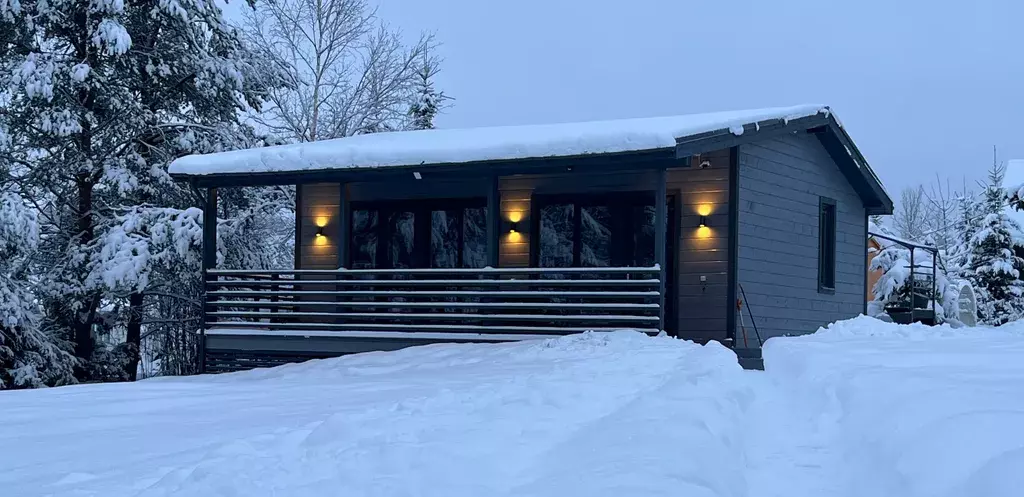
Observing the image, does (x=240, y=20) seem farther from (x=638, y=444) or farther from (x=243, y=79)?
(x=638, y=444)

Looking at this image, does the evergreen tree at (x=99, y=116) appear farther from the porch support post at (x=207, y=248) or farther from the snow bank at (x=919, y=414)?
the snow bank at (x=919, y=414)

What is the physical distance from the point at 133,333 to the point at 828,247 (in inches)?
470

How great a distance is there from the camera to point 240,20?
75.2ft

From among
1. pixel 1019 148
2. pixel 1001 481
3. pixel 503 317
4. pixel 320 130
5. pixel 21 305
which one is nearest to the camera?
pixel 1001 481

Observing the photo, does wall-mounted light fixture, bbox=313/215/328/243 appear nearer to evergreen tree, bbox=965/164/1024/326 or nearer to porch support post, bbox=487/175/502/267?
porch support post, bbox=487/175/502/267

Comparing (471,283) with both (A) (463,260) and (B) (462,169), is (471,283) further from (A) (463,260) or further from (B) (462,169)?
(A) (463,260)

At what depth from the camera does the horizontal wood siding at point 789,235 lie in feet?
38.9

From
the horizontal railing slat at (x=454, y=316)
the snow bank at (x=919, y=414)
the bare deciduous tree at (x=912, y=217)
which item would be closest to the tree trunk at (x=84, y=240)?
the horizontal railing slat at (x=454, y=316)

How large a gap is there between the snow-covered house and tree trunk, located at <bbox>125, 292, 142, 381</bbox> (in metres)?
4.18

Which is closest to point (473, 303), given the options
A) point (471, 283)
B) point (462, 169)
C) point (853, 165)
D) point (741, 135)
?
point (471, 283)

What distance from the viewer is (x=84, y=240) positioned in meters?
15.7

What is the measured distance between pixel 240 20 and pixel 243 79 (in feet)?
23.7

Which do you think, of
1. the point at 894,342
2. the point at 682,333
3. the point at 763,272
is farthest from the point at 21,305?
the point at 894,342

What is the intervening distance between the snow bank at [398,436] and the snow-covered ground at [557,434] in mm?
14
